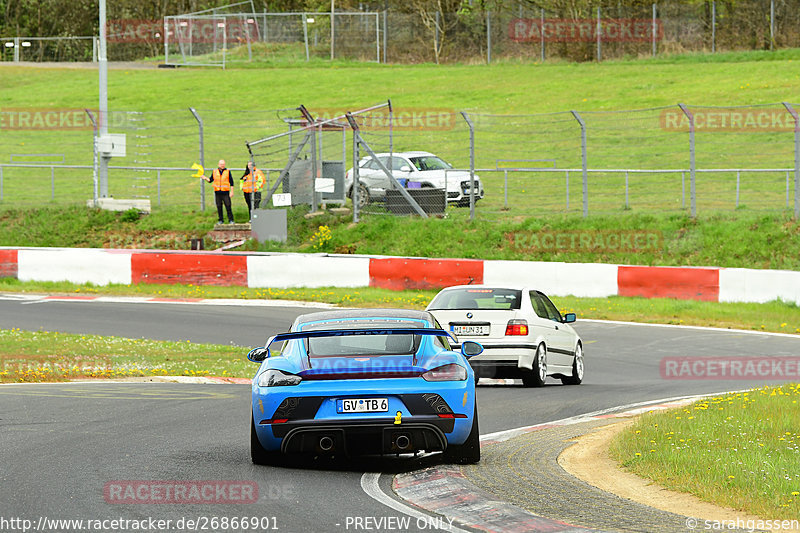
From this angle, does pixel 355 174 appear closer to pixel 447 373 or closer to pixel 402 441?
pixel 447 373

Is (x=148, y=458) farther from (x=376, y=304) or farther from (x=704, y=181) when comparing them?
(x=704, y=181)

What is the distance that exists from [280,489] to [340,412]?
0.78 m

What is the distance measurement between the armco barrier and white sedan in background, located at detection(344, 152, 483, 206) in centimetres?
474

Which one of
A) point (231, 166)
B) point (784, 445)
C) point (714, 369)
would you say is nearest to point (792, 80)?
point (231, 166)

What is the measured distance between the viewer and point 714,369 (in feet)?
53.5

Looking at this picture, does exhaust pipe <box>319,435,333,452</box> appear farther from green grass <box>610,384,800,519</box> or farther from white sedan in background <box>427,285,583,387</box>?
white sedan in background <box>427,285,583,387</box>

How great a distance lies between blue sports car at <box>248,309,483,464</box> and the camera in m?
7.94

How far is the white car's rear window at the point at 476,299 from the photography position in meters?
14.8

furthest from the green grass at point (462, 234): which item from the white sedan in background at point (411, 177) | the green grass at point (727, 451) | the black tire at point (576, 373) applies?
the green grass at point (727, 451)

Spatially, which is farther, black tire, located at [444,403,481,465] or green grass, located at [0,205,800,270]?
green grass, located at [0,205,800,270]

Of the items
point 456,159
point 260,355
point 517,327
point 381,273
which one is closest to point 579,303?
point 381,273

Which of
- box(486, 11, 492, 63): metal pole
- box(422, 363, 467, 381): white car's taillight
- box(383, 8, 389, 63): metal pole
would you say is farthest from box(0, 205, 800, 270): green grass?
box(383, 8, 389, 63): metal pole

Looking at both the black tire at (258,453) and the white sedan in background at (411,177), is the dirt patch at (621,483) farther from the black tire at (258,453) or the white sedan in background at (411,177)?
the white sedan in background at (411,177)

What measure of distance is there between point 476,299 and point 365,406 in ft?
24.5
